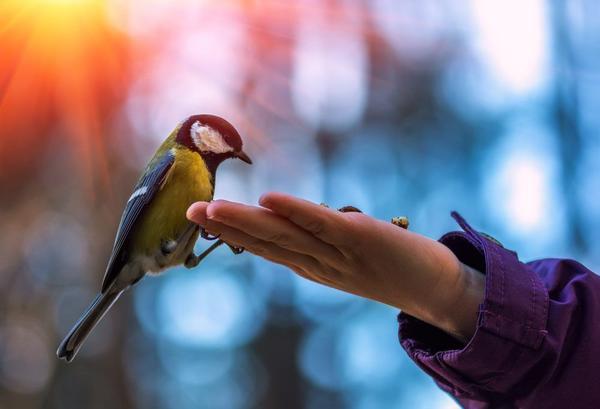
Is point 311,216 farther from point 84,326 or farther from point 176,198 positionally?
point 84,326

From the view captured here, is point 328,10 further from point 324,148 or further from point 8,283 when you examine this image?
point 8,283

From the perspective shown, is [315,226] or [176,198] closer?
[315,226]

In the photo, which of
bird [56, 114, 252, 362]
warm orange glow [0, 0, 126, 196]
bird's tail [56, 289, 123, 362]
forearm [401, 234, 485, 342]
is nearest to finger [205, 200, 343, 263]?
forearm [401, 234, 485, 342]

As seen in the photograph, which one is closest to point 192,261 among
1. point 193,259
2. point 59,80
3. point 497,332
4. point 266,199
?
point 193,259

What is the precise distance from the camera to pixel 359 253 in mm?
909

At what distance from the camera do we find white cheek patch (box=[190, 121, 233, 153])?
1215 millimetres

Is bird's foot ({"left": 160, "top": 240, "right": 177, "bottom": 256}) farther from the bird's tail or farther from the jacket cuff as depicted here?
the jacket cuff

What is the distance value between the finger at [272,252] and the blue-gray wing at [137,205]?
32 centimetres

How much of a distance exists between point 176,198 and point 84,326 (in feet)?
0.99

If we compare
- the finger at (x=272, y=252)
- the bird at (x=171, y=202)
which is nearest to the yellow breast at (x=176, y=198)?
the bird at (x=171, y=202)

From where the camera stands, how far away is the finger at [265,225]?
2.70ft

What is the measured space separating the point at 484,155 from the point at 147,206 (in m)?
2.35

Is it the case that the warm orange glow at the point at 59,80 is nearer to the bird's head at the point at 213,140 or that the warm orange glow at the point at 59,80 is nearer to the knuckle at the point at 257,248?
the bird's head at the point at 213,140

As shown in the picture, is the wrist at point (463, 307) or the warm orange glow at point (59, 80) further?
the warm orange glow at point (59, 80)
